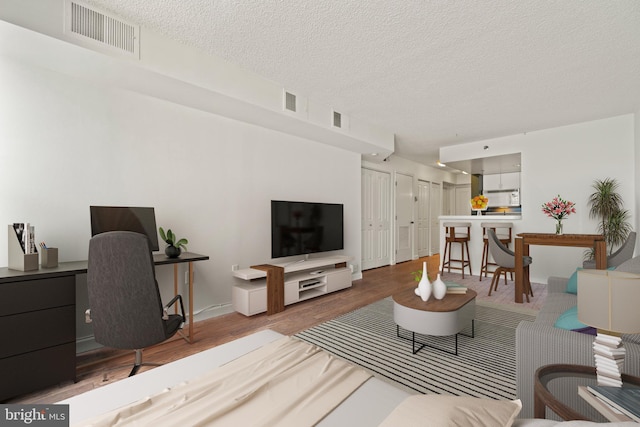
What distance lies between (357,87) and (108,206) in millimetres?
2964

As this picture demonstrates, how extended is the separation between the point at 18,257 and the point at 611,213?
275 inches

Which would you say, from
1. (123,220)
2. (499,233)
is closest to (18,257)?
(123,220)

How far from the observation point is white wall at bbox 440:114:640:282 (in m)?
4.40

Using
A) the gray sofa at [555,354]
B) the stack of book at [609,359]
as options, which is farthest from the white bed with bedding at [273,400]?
the gray sofa at [555,354]

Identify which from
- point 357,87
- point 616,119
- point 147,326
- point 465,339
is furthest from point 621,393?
point 616,119

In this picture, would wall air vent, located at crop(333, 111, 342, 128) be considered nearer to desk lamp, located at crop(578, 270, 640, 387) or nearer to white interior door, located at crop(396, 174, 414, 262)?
white interior door, located at crop(396, 174, 414, 262)

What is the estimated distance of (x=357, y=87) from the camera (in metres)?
3.51

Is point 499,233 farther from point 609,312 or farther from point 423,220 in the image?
point 609,312

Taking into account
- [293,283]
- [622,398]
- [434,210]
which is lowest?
[293,283]

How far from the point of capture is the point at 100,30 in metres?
2.21

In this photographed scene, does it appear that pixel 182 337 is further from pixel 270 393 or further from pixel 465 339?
pixel 465 339

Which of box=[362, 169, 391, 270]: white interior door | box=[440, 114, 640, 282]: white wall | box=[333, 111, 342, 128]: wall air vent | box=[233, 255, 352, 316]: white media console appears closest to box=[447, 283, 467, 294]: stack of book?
box=[233, 255, 352, 316]: white media console

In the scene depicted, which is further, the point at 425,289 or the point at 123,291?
the point at 425,289

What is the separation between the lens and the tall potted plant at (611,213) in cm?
431
